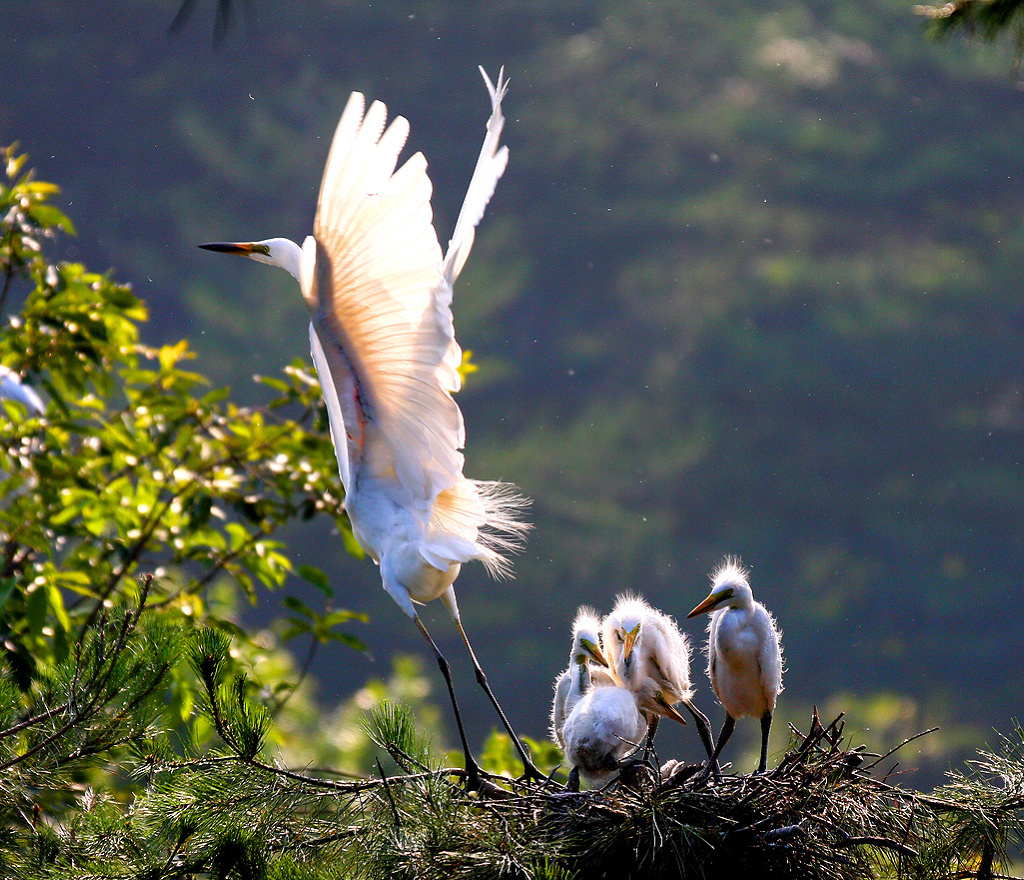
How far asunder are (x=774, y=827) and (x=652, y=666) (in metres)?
0.54

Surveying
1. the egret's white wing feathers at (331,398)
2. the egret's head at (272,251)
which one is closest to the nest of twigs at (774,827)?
the egret's white wing feathers at (331,398)

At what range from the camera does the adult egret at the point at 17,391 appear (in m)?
2.47

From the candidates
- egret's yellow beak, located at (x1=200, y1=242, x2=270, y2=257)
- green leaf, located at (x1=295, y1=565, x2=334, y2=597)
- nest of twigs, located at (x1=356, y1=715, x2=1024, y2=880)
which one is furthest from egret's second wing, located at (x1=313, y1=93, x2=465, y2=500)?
green leaf, located at (x1=295, y1=565, x2=334, y2=597)

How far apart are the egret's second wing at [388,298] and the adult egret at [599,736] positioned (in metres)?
0.46

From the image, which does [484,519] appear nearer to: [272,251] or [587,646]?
[587,646]

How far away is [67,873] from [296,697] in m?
2.89

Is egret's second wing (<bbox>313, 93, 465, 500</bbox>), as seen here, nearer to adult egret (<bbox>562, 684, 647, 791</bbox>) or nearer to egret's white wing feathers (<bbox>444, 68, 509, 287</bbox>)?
egret's white wing feathers (<bbox>444, 68, 509, 287</bbox>)

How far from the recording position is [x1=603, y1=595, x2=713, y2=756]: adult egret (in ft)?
6.52

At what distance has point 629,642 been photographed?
201 centimetres

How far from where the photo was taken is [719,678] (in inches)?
74.9

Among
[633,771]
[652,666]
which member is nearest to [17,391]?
[652,666]

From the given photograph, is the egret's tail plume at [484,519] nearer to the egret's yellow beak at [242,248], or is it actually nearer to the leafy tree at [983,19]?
the egret's yellow beak at [242,248]

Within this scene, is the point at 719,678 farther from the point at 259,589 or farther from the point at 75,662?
the point at 259,589

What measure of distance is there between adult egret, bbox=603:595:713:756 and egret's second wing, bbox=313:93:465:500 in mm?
515
